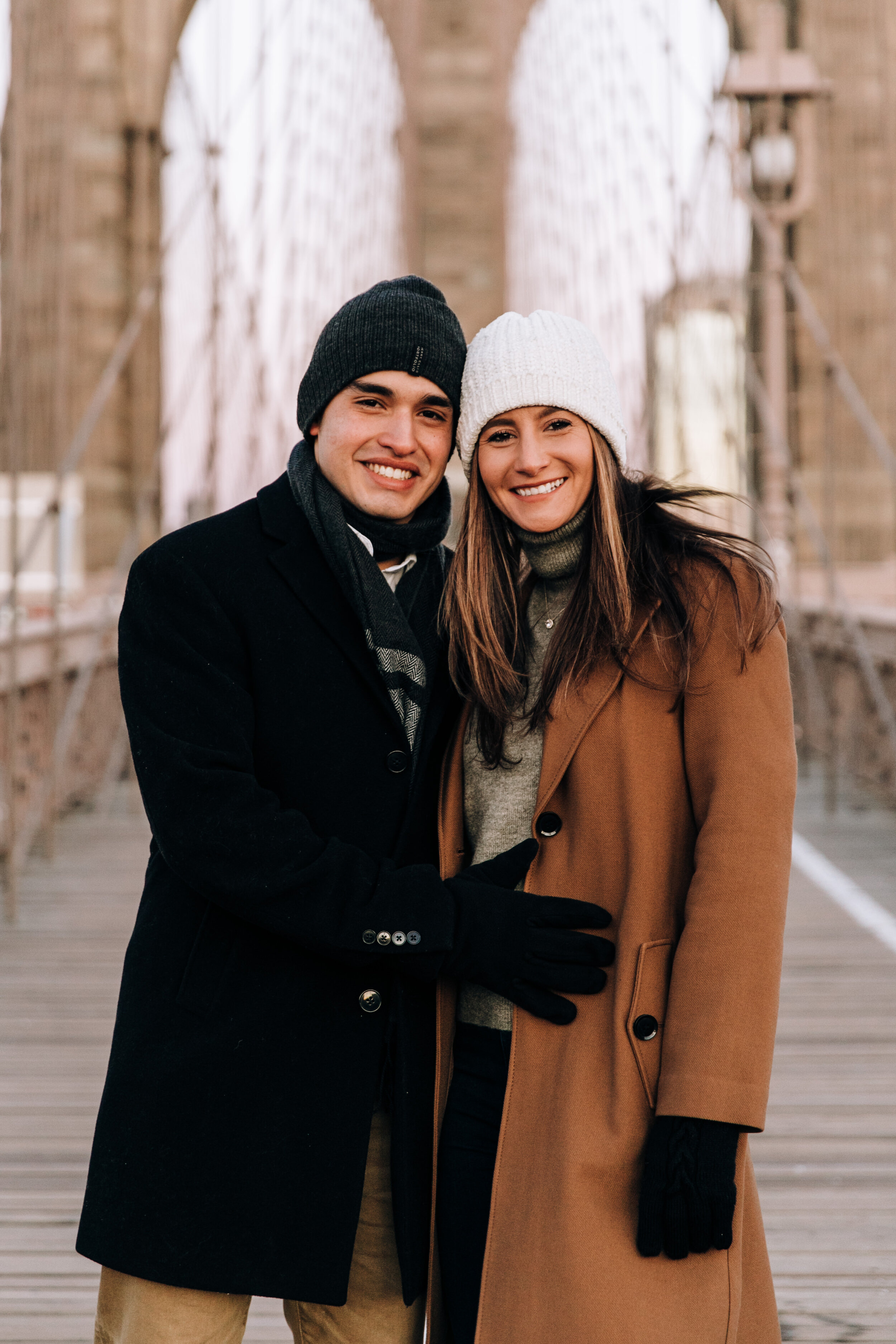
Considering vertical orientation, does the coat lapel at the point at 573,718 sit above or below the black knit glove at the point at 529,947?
above

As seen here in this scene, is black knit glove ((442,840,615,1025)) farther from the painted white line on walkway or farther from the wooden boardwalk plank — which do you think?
the painted white line on walkway

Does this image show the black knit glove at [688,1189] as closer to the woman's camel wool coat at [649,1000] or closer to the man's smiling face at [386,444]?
the woman's camel wool coat at [649,1000]

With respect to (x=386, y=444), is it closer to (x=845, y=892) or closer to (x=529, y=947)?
(x=529, y=947)

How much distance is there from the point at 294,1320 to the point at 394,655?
504 mm

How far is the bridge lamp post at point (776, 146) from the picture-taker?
5.72 m

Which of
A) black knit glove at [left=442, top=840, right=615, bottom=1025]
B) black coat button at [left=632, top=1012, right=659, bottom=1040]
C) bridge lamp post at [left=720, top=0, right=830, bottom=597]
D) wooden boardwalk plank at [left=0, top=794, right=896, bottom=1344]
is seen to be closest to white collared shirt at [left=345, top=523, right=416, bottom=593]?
black knit glove at [left=442, top=840, right=615, bottom=1025]

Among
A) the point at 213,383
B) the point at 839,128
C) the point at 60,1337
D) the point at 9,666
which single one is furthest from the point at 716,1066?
the point at 839,128

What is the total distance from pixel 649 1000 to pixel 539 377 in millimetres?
435

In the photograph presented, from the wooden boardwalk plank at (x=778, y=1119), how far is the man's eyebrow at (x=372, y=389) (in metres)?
0.99

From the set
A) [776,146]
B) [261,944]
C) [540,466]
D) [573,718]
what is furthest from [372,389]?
[776,146]

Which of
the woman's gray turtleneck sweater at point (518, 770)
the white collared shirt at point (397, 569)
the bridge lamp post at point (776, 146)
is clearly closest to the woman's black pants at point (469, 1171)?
the woman's gray turtleneck sweater at point (518, 770)

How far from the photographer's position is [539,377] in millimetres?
1047

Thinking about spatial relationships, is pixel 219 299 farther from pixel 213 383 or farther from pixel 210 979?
pixel 210 979

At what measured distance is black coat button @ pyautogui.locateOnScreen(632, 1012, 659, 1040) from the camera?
3.05ft
